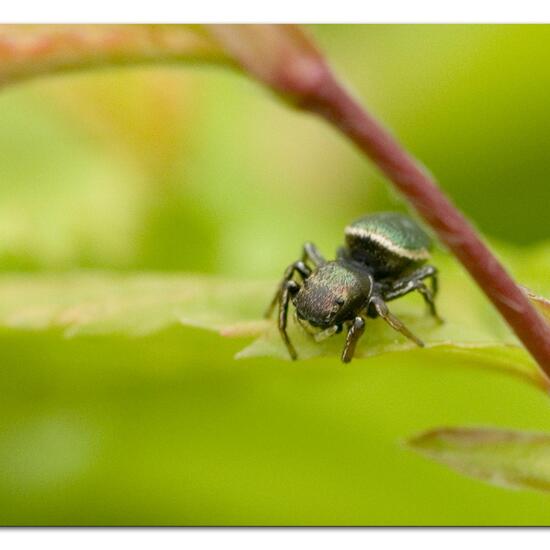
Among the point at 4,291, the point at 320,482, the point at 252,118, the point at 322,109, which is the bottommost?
the point at 320,482

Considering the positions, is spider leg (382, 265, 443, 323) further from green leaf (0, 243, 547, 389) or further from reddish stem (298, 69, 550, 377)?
reddish stem (298, 69, 550, 377)


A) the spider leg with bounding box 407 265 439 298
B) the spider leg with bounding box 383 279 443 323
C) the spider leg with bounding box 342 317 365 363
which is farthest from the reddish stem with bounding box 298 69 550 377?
the spider leg with bounding box 407 265 439 298

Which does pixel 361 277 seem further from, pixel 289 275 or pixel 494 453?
pixel 494 453

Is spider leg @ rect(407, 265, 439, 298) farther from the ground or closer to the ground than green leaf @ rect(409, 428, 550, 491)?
farther from the ground

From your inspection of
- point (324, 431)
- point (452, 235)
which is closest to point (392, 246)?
point (324, 431)

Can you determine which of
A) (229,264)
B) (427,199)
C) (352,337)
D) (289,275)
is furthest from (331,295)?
(427,199)
